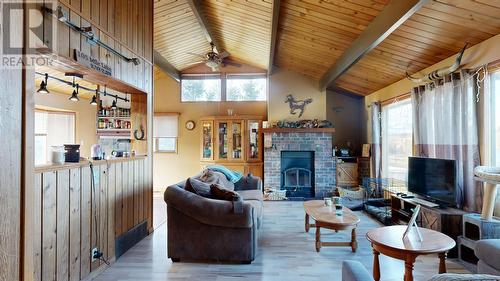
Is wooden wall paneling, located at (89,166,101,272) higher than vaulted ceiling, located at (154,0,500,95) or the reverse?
the reverse

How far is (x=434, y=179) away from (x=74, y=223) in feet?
13.2

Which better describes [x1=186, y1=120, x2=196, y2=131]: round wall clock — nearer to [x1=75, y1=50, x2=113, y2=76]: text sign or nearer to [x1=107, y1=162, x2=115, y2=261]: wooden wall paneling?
[x1=107, y1=162, x2=115, y2=261]: wooden wall paneling

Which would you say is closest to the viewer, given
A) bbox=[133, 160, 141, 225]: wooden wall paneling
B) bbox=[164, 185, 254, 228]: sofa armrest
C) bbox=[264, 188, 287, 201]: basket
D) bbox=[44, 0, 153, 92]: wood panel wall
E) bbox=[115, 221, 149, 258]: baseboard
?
bbox=[44, 0, 153, 92]: wood panel wall

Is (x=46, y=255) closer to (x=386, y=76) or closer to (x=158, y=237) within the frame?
(x=158, y=237)

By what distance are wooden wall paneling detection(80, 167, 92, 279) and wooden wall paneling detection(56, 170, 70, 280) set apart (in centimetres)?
20

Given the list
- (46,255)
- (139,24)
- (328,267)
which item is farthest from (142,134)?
(328,267)

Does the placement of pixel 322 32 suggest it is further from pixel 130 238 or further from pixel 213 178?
pixel 130 238

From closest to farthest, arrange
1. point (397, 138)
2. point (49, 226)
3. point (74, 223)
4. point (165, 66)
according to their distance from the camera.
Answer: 1. point (49, 226)
2. point (74, 223)
3. point (397, 138)
4. point (165, 66)

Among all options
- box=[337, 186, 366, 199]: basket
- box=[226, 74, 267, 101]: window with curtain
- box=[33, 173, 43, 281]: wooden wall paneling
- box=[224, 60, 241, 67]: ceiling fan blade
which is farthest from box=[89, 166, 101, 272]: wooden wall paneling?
box=[224, 60, 241, 67]: ceiling fan blade

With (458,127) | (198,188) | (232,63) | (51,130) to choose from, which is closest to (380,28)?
(458,127)

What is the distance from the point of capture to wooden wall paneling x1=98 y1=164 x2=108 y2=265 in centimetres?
289

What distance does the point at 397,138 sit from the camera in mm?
5410

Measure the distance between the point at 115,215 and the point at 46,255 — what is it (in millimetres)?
993

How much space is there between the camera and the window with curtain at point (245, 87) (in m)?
7.54
